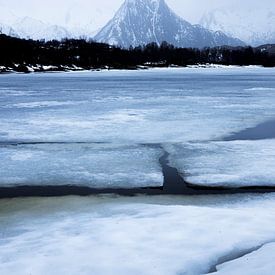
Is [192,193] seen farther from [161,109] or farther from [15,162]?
[161,109]

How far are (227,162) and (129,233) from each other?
15.3ft

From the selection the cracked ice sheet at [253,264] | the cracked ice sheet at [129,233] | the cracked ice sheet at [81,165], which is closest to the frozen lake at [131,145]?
the cracked ice sheet at [81,165]

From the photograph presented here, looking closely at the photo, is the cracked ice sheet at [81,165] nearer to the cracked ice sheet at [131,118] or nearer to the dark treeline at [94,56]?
the cracked ice sheet at [131,118]

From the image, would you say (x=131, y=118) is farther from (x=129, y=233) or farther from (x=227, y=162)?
(x=129, y=233)

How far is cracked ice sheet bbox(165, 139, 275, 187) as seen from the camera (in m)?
8.66

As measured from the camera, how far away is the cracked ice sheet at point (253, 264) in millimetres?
4505

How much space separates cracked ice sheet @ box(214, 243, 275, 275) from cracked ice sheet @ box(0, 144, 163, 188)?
357 cm

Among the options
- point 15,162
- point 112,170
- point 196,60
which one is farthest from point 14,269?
point 196,60

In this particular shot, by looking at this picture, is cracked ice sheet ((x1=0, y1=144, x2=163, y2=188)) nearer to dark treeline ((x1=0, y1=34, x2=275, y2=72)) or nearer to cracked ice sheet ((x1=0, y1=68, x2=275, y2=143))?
cracked ice sheet ((x1=0, y1=68, x2=275, y2=143))

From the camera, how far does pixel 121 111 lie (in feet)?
63.9

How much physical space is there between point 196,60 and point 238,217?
139451 mm

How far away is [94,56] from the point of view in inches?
4599

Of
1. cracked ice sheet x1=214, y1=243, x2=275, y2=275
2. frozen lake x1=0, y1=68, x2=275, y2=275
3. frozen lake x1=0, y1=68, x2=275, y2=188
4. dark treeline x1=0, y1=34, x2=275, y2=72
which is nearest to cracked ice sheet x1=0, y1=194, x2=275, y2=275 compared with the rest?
frozen lake x1=0, y1=68, x2=275, y2=275

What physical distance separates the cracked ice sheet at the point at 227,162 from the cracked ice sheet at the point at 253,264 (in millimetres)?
A: 3369
